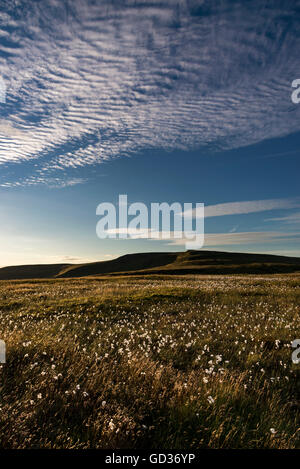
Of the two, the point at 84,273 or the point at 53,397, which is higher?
the point at 53,397

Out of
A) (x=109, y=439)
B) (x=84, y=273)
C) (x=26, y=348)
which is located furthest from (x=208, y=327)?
(x=84, y=273)

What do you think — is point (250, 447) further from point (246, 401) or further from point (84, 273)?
point (84, 273)

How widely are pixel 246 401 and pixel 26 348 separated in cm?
487

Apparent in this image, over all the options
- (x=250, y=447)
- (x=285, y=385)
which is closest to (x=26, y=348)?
(x=250, y=447)

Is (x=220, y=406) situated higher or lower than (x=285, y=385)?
higher

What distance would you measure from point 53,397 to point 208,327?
6.56m

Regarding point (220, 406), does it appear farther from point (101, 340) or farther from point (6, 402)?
point (101, 340)

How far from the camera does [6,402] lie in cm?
379

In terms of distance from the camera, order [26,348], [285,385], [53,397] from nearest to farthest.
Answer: [53,397] → [285,385] → [26,348]

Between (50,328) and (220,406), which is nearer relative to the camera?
(220,406)
